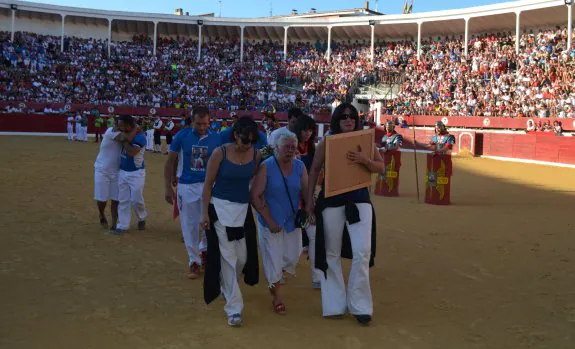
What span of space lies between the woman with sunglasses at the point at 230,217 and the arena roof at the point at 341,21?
109 feet

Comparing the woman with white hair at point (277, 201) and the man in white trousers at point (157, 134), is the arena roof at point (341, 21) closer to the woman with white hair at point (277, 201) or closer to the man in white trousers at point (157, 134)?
the man in white trousers at point (157, 134)

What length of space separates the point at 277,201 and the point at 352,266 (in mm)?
762

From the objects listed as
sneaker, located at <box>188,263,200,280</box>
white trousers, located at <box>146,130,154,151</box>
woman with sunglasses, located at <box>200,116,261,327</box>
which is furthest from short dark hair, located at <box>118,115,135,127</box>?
white trousers, located at <box>146,130,154,151</box>

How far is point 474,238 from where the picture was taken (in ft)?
26.2

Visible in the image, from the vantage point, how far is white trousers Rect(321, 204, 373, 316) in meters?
4.51

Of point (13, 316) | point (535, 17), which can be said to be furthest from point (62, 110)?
point (13, 316)

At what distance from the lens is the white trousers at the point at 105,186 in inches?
307

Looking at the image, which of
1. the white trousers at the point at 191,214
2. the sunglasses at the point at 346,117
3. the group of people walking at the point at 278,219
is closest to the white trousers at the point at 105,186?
the white trousers at the point at 191,214

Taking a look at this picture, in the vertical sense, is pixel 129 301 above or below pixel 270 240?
below

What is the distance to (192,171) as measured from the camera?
5.83 meters

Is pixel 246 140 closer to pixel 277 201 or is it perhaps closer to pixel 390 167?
pixel 277 201

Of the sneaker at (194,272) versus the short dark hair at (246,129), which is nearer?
the short dark hair at (246,129)

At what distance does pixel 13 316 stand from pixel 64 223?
3.92m

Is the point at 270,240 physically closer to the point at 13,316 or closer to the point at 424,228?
the point at 13,316
